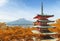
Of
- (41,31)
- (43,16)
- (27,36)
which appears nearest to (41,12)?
(43,16)

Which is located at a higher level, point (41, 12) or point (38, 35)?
point (41, 12)

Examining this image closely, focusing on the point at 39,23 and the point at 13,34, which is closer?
the point at 39,23

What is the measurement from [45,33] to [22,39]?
523 centimetres

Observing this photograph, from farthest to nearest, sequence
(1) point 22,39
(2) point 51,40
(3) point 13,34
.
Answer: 1. (3) point 13,34
2. (1) point 22,39
3. (2) point 51,40

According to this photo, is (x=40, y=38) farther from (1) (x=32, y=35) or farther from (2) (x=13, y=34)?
(2) (x=13, y=34)

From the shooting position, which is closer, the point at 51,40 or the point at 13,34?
the point at 51,40

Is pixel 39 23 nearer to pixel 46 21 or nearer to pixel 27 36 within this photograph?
pixel 46 21

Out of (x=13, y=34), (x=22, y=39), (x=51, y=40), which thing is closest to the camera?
(x=51, y=40)

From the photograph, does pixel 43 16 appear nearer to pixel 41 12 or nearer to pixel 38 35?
pixel 41 12

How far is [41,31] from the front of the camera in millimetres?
41219

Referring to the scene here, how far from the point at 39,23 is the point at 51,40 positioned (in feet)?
14.9

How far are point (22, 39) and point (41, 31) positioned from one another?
14.3 feet

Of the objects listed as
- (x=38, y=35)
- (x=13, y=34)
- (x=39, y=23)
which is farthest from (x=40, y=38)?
(x=13, y=34)

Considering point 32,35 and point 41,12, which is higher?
point 41,12
